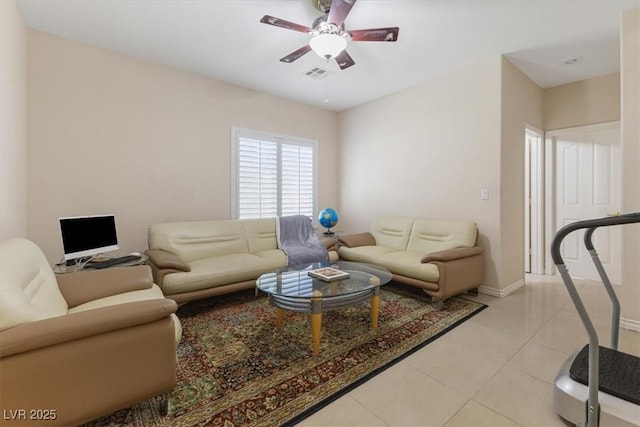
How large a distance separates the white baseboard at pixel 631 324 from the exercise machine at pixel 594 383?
1291mm

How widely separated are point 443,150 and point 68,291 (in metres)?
4.23

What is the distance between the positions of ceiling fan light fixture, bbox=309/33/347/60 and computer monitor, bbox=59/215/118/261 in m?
2.57

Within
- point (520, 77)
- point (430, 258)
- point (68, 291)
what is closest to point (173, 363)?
point (68, 291)

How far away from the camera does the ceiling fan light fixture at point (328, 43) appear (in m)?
2.21

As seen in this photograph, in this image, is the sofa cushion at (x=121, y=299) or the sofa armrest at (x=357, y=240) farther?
the sofa armrest at (x=357, y=240)

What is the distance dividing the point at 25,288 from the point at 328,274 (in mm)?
2056

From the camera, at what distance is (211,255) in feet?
11.5

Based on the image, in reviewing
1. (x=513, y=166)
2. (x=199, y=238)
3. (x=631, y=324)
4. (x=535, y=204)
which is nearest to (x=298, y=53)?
(x=199, y=238)

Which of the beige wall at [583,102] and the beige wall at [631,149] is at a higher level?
the beige wall at [583,102]

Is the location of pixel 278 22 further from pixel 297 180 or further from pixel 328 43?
pixel 297 180

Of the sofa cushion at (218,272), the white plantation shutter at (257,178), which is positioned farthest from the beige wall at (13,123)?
the white plantation shutter at (257,178)

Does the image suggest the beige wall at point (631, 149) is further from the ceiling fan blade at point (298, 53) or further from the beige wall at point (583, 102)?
the ceiling fan blade at point (298, 53)

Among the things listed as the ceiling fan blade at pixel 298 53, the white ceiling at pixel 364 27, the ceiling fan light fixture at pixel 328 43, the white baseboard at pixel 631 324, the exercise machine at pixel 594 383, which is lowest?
the white baseboard at pixel 631 324

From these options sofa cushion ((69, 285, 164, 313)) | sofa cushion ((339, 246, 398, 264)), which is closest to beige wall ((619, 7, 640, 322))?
sofa cushion ((339, 246, 398, 264))
